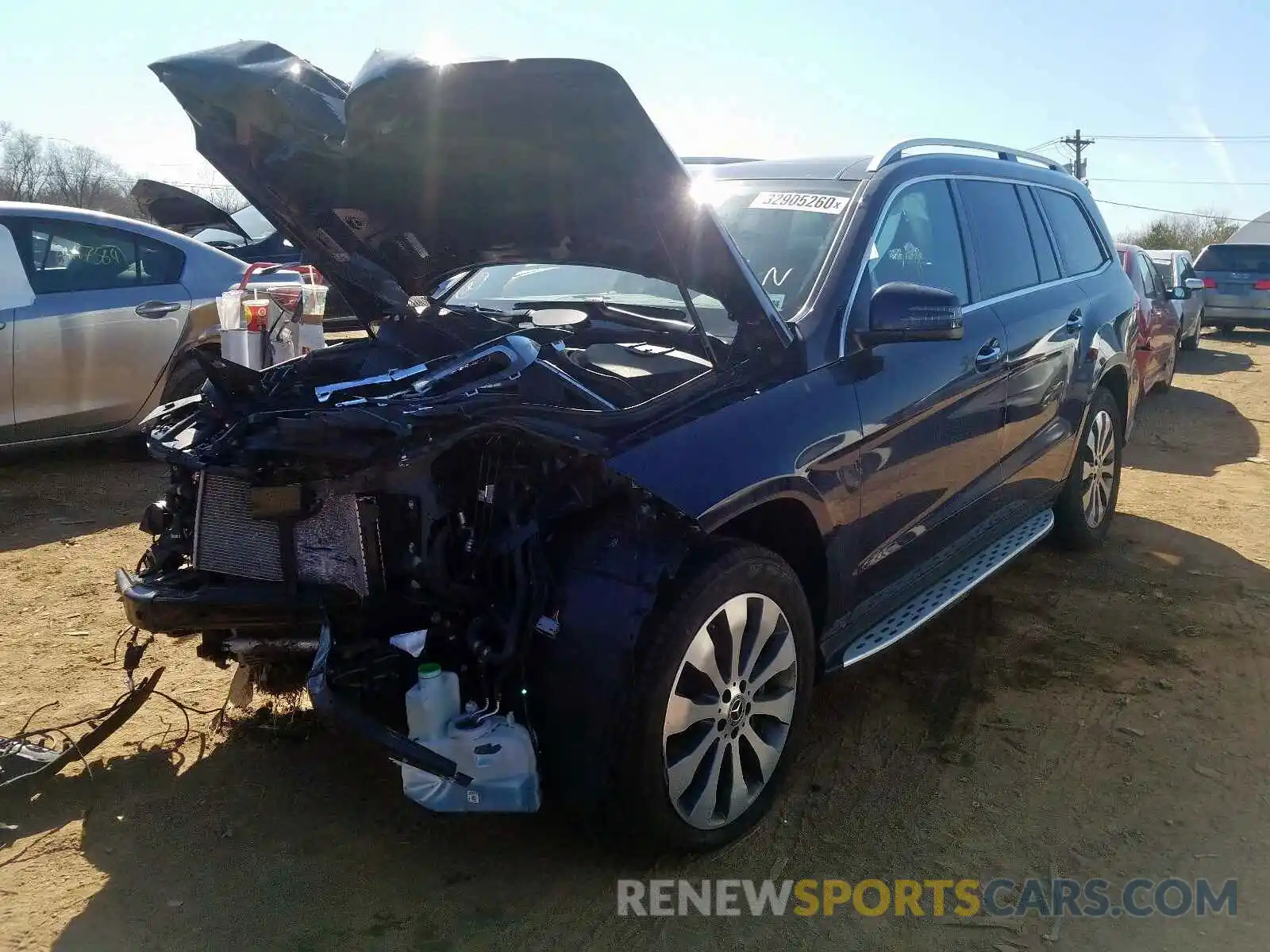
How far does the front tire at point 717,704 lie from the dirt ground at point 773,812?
0.60 ft

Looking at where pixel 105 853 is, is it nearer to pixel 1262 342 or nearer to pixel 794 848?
pixel 794 848

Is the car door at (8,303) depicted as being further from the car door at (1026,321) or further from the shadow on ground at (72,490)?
the car door at (1026,321)

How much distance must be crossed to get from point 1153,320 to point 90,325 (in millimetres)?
9087

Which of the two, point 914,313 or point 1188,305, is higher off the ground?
point 914,313

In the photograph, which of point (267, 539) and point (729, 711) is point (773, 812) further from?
point (267, 539)

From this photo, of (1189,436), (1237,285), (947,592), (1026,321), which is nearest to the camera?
(947,592)

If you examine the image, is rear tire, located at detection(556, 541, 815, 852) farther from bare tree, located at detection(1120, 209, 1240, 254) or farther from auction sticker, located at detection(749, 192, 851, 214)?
bare tree, located at detection(1120, 209, 1240, 254)

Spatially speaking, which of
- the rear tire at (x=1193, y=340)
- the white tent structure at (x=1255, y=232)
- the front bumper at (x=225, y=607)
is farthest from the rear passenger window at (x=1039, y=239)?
the white tent structure at (x=1255, y=232)

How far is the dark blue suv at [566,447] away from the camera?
254cm

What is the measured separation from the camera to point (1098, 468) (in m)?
5.52

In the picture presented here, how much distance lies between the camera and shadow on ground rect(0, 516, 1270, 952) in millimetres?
2584

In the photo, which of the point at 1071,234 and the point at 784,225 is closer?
the point at 784,225

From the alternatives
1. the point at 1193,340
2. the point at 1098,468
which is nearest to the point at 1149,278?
the point at 1098,468

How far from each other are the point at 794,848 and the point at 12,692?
284cm
